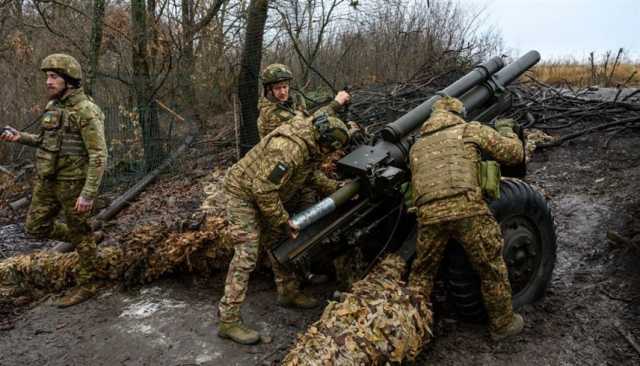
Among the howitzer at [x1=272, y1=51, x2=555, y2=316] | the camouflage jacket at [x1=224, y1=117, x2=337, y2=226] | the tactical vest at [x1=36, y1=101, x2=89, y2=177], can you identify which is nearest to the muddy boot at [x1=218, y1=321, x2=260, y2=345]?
the howitzer at [x1=272, y1=51, x2=555, y2=316]

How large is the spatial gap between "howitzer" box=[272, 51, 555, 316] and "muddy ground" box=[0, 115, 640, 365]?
1.39 feet

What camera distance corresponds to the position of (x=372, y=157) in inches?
150

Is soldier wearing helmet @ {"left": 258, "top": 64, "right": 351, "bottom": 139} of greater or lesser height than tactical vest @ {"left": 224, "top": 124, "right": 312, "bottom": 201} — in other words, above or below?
above

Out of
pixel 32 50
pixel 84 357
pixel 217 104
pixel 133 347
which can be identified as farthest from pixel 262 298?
pixel 32 50

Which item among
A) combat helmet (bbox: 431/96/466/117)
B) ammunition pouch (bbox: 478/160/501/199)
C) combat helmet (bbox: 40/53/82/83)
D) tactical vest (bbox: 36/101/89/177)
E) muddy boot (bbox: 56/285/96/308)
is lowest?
muddy boot (bbox: 56/285/96/308)

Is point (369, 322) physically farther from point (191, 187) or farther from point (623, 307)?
point (191, 187)

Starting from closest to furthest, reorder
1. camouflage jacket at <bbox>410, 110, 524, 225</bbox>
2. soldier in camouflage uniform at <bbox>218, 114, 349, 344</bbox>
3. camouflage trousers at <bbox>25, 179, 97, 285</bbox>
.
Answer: camouflage jacket at <bbox>410, 110, 524, 225</bbox>, soldier in camouflage uniform at <bbox>218, 114, 349, 344</bbox>, camouflage trousers at <bbox>25, 179, 97, 285</bbox>

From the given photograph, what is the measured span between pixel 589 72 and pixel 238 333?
1467cm

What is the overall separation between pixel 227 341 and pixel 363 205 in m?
1.43

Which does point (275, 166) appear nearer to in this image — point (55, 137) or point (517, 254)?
point (517, 254)

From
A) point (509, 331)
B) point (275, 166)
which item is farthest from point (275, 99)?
point (509, 331)

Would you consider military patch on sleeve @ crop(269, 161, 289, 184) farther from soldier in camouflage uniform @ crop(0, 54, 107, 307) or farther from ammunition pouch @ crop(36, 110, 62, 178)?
ammunition pouch @ crop(36, 110, 62, 178)

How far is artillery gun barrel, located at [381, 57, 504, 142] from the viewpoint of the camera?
4012 millimetres

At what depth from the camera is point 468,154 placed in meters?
3.44
